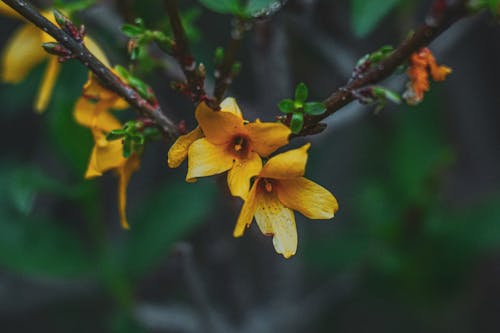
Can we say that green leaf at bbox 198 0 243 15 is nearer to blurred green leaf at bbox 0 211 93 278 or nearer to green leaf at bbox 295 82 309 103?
green leaf at bbox 295 82 309 103

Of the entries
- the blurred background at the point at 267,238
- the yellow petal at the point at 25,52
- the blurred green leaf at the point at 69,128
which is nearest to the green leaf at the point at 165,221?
the blurred background at the point at 267,238

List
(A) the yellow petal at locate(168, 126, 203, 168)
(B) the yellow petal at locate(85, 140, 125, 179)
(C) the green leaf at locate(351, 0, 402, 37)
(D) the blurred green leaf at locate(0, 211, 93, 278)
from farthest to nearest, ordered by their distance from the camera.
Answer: (D) the blurred green leaf at locate(0, 211, 93, 278)
(C) the green leaf at locate(351, 0, 402, 37)
(B) the yellow petal at locate(85, 140, 125, 179)
(A) the yellow petal at locate(168, 126, 203, 168)

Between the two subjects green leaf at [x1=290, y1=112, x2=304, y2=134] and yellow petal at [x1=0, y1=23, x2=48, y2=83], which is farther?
yellow petal at [x1=0, y1=23, x2=48, y2=83]

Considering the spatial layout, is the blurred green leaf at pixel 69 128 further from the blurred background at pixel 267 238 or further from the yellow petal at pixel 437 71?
the yellow petal at pixel 437 71

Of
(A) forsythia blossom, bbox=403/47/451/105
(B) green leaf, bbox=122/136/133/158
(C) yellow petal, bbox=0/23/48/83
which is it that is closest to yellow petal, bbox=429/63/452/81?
(A) forsythia blossom, bbox=403/47/451/105

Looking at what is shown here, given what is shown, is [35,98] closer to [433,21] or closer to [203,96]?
[203,96]

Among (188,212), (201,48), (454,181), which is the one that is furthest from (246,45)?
(454,181)
